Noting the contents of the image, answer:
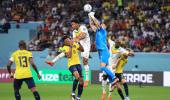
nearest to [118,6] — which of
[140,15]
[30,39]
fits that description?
[140,15]

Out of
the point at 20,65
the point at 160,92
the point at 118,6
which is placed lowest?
the point at 160,92

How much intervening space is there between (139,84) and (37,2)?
45.9ft

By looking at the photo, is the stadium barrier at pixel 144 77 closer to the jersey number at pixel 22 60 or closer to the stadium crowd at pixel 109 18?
the stadium crowd at pixel 109 18

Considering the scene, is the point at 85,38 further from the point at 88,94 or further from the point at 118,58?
the point at 88,94

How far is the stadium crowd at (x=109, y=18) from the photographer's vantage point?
40219 mm

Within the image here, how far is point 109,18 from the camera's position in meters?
42.9

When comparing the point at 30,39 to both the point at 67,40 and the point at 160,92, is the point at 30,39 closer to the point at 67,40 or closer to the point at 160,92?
the point at 160,92

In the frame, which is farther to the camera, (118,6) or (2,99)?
(118,6)

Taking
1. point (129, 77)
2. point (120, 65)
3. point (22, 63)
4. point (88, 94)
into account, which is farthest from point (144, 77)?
point (22, 63)

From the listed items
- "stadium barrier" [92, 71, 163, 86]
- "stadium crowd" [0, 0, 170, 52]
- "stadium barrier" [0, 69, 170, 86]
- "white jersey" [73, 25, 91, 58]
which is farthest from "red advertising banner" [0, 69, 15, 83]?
"white jersey" [73, 25, 91, 58]

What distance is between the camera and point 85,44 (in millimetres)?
25297

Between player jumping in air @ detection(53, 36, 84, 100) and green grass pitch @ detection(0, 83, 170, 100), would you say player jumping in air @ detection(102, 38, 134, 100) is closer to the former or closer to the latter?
green grass pitch @ detection(0, 83, 170, 100)

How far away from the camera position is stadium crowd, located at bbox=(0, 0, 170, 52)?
4022cm

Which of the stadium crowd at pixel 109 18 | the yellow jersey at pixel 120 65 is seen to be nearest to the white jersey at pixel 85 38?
the yellow jersey at pixel 120 65
